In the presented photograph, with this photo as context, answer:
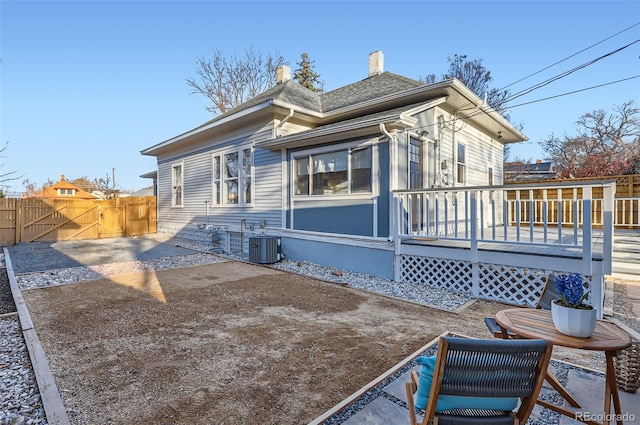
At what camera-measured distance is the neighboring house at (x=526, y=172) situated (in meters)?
22.7

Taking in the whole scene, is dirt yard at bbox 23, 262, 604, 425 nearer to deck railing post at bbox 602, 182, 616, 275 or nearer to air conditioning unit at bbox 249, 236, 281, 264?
deck railing post at bbox 602, 182, 616, 275

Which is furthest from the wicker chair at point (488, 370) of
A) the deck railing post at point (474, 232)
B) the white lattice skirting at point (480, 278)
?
the deck railing post at point (474, 232)

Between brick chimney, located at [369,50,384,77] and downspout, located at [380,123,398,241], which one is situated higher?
brick chimney, located at [369,50,384,77]

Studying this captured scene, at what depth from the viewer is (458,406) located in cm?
170

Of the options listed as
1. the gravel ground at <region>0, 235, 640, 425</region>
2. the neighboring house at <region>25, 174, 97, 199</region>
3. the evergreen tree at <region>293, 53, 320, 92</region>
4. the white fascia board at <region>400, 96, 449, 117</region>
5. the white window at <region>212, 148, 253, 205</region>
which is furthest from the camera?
the neighboring house at <region>25, 174, 97, 199</region>

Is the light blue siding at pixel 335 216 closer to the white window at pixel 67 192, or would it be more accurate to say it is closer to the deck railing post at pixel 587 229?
the deck railing post at pixel 587 229

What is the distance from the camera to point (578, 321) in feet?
7.13

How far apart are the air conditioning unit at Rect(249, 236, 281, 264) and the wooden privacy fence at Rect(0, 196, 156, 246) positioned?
9462mm

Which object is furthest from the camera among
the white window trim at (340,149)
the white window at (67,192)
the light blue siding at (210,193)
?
the white window at (67,192)

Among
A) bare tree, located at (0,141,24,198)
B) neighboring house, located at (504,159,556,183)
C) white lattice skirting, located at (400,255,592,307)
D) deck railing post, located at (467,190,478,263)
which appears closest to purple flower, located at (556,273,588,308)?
white lattice skirting, located at (400,255,592,307)

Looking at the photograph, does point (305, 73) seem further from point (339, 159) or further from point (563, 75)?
point (563, 75)

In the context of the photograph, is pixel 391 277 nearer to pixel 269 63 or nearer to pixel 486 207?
pixel 486 207

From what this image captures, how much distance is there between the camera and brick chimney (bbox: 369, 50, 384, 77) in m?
10.9

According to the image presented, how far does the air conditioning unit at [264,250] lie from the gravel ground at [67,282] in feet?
0.88
